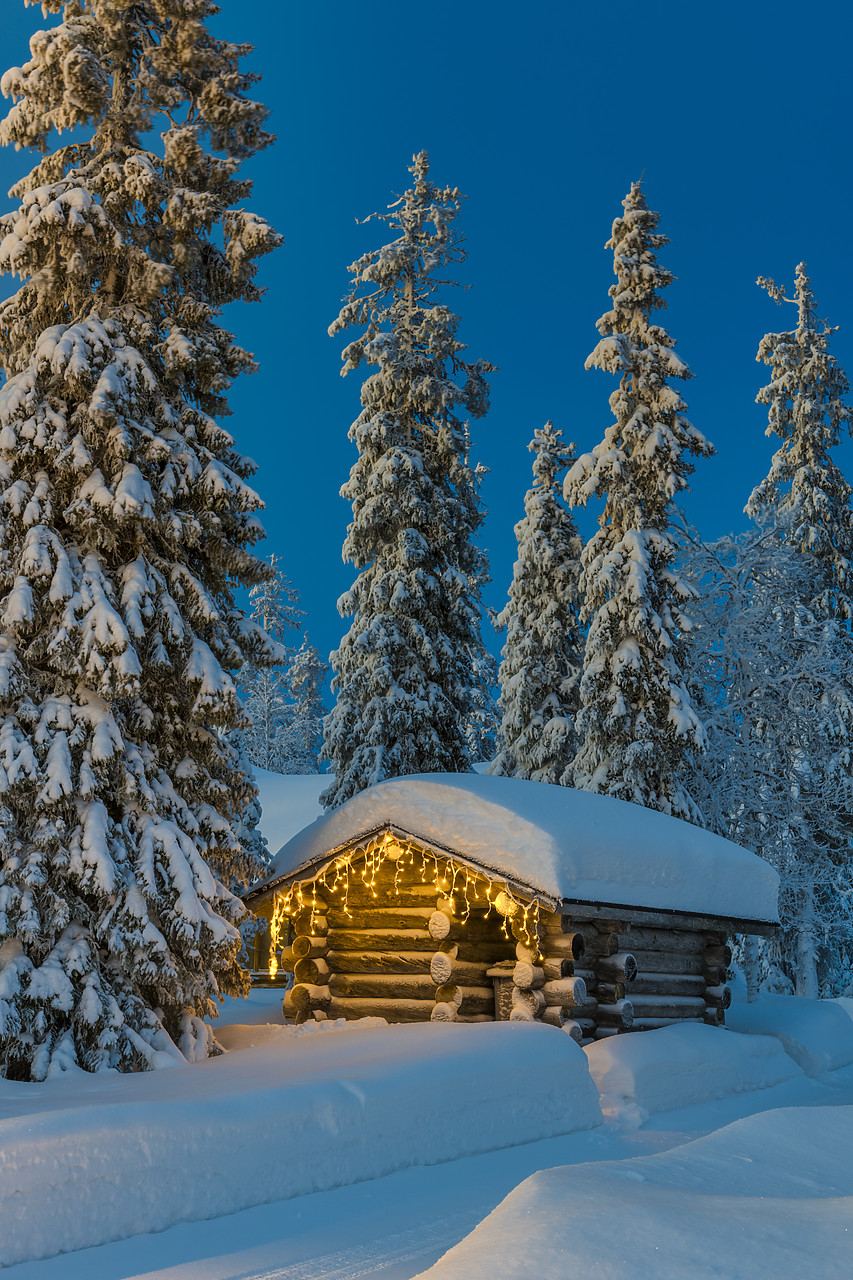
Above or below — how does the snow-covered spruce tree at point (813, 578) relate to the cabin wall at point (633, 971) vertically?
above

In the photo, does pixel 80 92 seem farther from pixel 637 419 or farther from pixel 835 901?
pixel 835 901

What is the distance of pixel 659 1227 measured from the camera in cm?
426

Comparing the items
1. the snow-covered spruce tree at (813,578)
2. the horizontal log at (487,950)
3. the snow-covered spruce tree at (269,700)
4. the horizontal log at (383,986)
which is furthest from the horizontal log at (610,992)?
the snow-covered spruce tree at (269,700)

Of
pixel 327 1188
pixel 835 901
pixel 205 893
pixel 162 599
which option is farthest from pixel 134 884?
pixel 835 901

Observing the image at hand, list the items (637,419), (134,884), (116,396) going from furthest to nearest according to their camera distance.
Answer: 1. (637,419)
2. (116,396)
3. (134,884)

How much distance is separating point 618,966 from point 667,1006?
216cm

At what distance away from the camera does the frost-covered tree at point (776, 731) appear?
2316 cm

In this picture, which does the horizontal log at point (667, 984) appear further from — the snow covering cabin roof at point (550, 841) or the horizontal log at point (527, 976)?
the horizontal log at point (527, 976)

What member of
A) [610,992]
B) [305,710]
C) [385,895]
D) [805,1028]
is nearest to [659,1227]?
[610,992]

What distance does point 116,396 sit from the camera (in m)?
11.4

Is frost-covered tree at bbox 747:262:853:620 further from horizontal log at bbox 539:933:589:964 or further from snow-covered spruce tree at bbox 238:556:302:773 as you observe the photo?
snow-covered spruce tree at bbox 238:556:302:773

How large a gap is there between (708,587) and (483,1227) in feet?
69.4

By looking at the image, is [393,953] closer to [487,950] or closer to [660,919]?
[487,950]

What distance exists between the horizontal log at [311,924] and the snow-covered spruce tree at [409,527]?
25.3ft
